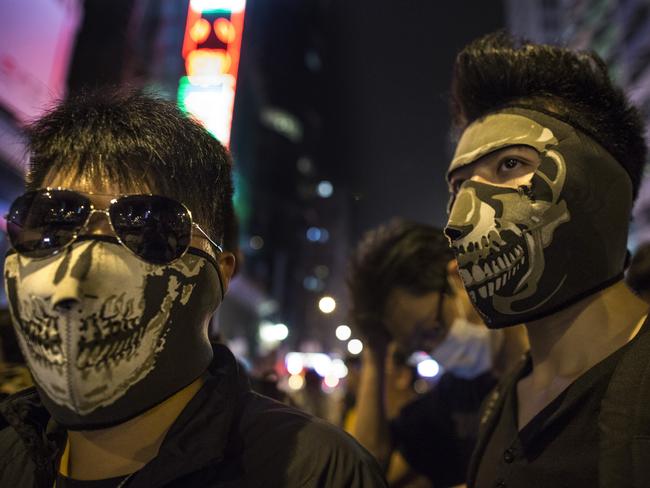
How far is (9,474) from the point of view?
1.96m

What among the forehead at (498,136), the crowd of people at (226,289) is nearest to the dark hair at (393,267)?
the crowd of people at (226,289)

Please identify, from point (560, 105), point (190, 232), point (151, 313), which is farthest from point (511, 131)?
point (151, 313)

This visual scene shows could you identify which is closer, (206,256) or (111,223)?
(111,223)

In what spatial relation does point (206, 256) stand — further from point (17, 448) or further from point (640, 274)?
point (640, 274)

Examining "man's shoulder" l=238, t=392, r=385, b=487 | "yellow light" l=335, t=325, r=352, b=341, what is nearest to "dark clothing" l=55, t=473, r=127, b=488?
"man's shoulder" l=238, t=392, r=385, b=487

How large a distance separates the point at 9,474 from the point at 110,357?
0.69 m

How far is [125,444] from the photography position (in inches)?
71.9

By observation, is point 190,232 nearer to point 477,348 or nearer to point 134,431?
point 134,431

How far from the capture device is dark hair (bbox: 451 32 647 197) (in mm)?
2338

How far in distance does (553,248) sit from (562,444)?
2.24ft

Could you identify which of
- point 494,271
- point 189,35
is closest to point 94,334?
point 494,271

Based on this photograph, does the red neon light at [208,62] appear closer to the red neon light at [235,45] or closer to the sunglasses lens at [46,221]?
the red neon light at [235,45]

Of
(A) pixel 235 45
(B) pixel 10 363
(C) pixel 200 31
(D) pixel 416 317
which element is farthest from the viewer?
(C) pixel 200 31

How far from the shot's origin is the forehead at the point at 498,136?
227cm
